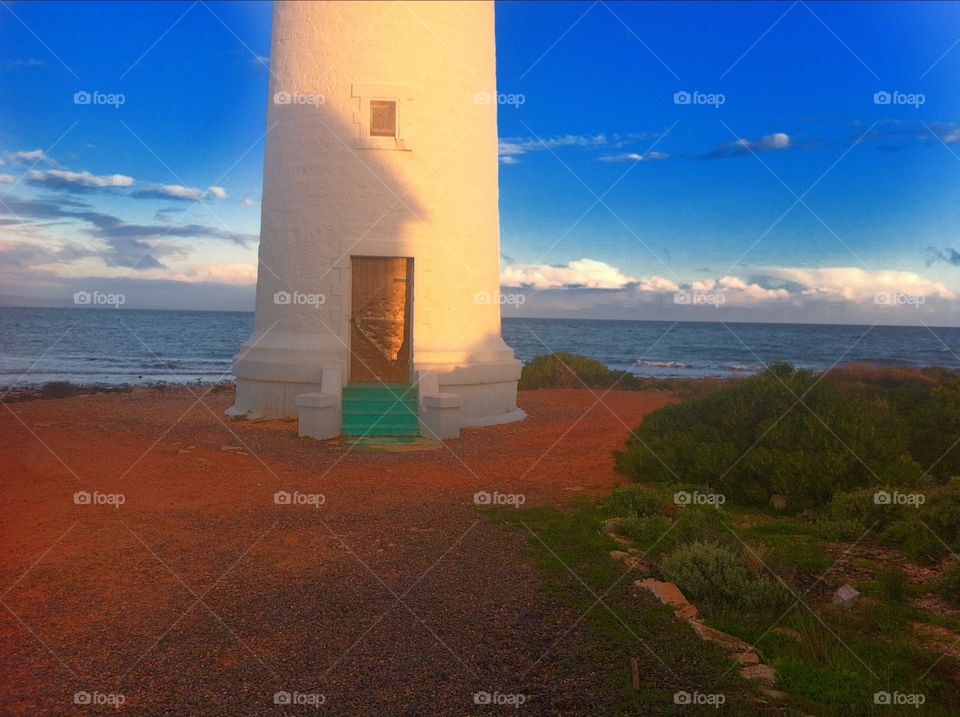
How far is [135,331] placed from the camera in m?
59.2

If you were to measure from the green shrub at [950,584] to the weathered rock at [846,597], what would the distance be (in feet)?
1.95

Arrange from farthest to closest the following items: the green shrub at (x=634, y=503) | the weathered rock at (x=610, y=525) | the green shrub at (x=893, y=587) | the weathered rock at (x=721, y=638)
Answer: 1. the green shrub at (x=634, y=503)
2. the weathered rock at (x=610, y=525)
3. the green shrub at (x=893, y=587)
4. the weathered rock at (x=721, y=638)

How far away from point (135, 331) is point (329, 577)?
59.3 m

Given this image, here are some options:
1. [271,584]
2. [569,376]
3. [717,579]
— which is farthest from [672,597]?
[569,376]

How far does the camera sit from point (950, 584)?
5391 millimetres

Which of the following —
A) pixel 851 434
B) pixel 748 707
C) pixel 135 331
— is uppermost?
pixel 135 331

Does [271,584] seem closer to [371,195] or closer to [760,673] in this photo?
[760,673]

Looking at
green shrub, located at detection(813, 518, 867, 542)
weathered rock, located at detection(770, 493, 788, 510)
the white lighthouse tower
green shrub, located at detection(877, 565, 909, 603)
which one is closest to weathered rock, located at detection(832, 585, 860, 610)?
green shrub, located at detection(877, 565, 909, 603)

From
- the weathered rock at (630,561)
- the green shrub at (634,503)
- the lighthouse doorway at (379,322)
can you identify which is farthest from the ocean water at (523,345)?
the weathered rock at (630,561)

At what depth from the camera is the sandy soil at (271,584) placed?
4.01 metres

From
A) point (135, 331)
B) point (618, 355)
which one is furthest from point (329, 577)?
point (135, 331)

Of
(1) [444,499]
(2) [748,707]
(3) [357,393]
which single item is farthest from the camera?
(3) [357,393]

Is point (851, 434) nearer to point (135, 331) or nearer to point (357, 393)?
point (357, 393)

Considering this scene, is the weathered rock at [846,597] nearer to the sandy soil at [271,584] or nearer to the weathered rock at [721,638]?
the weathered rock at [721,638]
